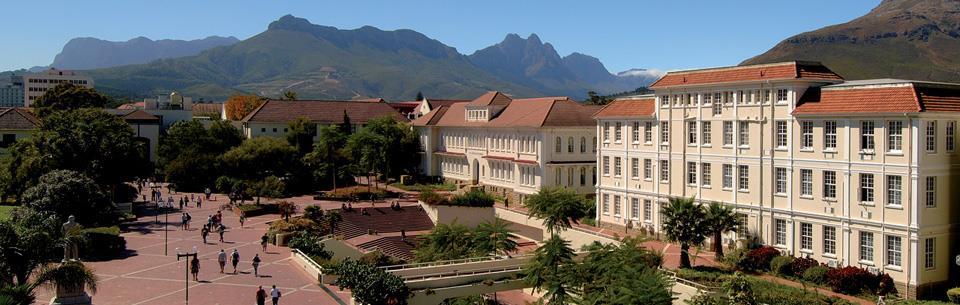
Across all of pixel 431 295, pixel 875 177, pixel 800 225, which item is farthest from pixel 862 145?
pixel 431 295

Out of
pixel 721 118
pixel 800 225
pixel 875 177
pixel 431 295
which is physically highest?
pixel 721 118

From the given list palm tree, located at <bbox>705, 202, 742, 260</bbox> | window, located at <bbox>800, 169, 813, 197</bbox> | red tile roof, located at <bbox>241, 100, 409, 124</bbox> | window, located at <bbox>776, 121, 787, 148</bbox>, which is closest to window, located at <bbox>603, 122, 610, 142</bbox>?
palm tree, located at <bbox>705, 202, 742, 260</bbox>

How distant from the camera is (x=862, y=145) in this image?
3506 cm

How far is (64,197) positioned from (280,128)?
39327mm

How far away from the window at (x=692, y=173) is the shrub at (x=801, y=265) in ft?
28.6

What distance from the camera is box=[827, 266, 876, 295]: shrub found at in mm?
33375

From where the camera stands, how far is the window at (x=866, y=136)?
34688 mm

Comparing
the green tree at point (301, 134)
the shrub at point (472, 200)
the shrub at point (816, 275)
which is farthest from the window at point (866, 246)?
the green tree at point (301, 134)

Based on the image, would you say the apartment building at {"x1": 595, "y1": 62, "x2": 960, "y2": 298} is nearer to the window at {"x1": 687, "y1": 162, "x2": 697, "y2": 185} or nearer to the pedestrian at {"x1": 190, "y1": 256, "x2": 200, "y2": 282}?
the window at {"x1": 687, "y1": 162, "x2": 697, "y2": 185}

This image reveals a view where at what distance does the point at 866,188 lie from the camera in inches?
1378

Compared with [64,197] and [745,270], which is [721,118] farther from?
[64,197]

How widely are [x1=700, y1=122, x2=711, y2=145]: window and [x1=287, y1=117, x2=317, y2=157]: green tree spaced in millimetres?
46377

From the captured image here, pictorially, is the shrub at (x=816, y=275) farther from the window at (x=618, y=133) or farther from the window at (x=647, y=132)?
the window at (x=618, y=133)

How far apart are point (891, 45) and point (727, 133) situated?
14429 centimetres
